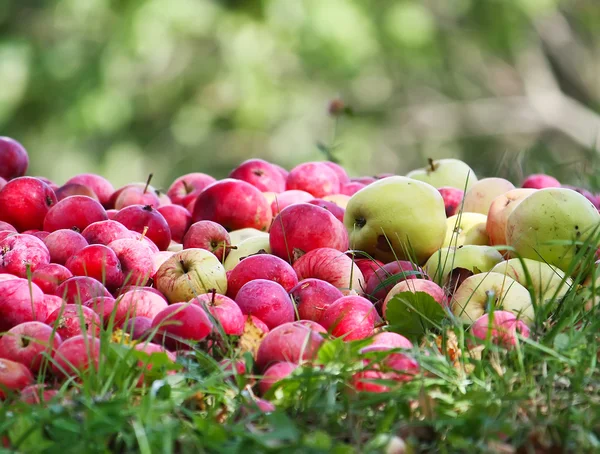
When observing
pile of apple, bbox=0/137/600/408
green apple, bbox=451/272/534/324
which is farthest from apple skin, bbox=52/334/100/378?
green apple, bbox=451/272/534/324

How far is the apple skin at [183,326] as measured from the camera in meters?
1.78

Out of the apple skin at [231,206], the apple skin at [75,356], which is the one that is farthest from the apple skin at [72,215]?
the apple skin at [75,356]

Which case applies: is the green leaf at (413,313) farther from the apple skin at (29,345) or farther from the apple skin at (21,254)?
the apple skin at (21,254)

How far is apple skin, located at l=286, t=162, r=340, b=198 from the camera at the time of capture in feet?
10.7

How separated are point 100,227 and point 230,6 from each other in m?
11.3

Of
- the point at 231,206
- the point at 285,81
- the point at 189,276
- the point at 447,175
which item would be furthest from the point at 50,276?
the point at 285,81

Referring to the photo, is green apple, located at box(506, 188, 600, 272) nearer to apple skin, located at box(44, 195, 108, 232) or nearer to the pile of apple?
the pile of apple

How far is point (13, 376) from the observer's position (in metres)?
1.62

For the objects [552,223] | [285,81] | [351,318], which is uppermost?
[552,223]

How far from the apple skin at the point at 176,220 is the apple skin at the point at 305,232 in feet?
1.40

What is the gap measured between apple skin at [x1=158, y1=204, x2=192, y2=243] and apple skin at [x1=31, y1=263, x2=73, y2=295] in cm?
68

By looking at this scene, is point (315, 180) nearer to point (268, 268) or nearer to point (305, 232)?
point (305, 232)

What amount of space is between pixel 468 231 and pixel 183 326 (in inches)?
49.7

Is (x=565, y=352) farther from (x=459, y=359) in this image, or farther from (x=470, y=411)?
(x=470, y=411)
